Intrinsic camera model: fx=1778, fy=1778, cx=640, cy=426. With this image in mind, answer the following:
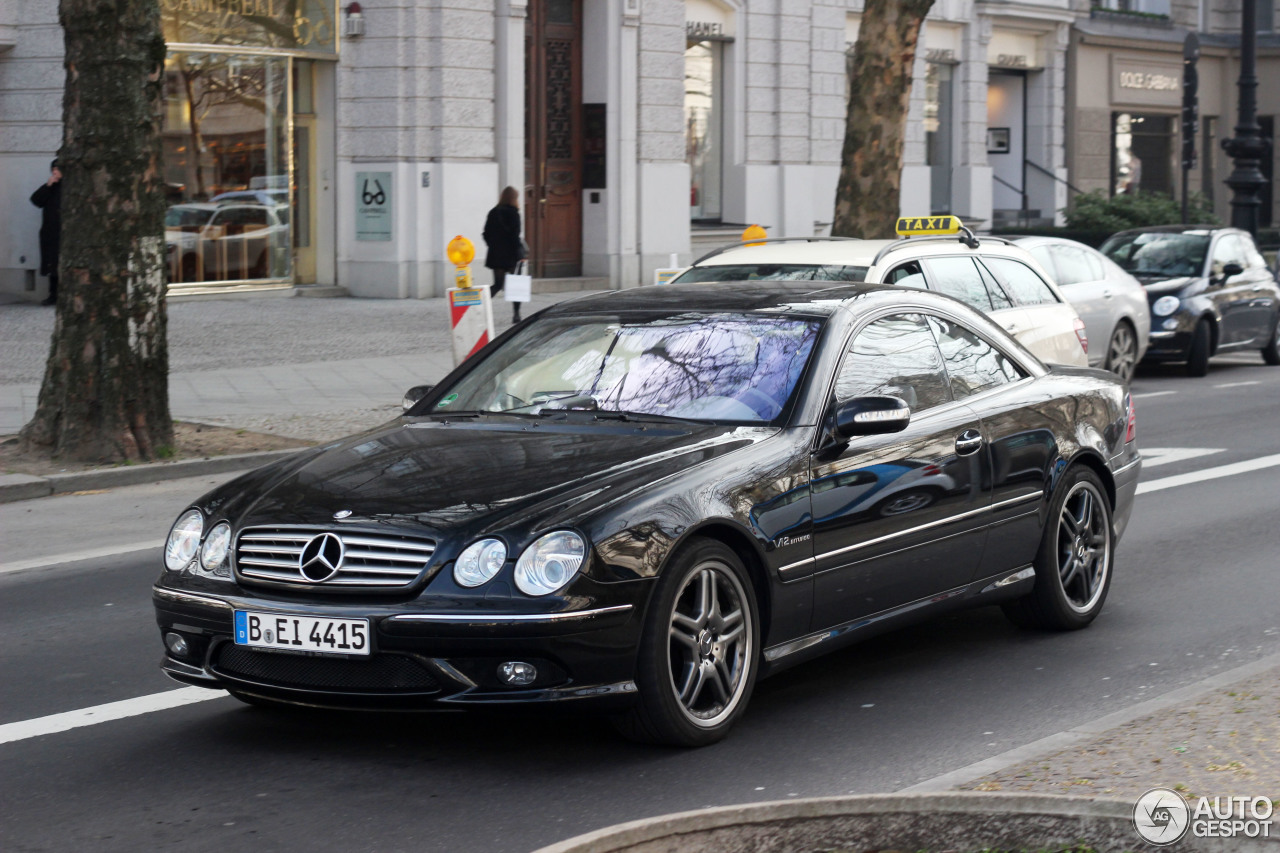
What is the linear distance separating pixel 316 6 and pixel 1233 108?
30.0 m

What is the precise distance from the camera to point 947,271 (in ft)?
38.5

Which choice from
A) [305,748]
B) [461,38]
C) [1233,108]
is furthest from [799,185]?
[305,748]

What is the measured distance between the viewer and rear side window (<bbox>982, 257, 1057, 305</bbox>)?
12273 millimetres

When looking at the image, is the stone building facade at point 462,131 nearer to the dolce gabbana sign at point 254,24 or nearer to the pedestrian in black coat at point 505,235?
the dolce gabbana sign at point 254,24

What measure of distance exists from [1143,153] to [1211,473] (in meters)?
33.8

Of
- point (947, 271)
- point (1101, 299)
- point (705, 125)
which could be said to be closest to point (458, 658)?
point (947, 271)

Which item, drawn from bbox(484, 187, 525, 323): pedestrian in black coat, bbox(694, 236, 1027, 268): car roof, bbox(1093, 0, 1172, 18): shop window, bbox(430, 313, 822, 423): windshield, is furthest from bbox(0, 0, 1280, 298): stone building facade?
bbox(430, 313, 822, 423): windshield

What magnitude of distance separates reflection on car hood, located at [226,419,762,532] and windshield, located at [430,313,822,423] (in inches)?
7.1

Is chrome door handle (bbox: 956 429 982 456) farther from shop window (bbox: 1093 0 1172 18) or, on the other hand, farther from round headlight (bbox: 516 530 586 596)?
shop window (bbox: 1093 0 1172 18)

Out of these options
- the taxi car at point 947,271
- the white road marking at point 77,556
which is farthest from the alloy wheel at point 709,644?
the taxi car at point 947,271

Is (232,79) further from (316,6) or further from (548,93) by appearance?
(548,93)

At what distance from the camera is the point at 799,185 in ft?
106

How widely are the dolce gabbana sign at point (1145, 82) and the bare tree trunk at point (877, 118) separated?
22983mm

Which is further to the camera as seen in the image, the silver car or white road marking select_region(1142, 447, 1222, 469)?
the silver car
